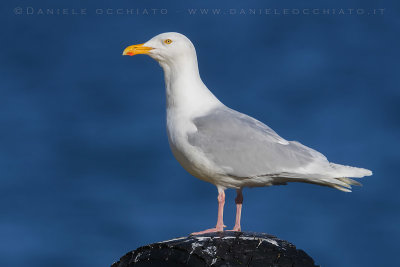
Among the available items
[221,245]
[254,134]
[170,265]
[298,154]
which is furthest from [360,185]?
[170,265]

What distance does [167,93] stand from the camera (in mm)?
5504

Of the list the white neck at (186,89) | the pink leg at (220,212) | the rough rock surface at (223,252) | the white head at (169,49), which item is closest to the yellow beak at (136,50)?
the white head at (169,49)

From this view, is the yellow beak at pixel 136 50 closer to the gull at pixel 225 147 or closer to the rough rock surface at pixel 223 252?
the gull at pixel 225 147

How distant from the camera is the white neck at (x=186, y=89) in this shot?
5324 mm

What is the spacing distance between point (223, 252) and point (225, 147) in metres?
1.23

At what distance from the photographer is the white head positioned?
214 inches

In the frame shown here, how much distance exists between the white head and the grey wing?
612 mm

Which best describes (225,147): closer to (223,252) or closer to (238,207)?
(238,207)

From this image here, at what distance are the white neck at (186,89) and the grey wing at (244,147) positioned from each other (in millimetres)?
146

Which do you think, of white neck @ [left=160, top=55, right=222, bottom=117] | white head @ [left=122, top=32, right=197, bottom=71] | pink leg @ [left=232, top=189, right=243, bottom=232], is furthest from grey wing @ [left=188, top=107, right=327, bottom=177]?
white head @ [left=122, top=32, right=197, bottom=71]

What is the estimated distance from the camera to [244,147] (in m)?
5.12

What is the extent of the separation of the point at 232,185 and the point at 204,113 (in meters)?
0.70

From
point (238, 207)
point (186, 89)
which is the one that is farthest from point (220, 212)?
point (186, 89)

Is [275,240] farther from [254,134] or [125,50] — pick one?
[125,50]
